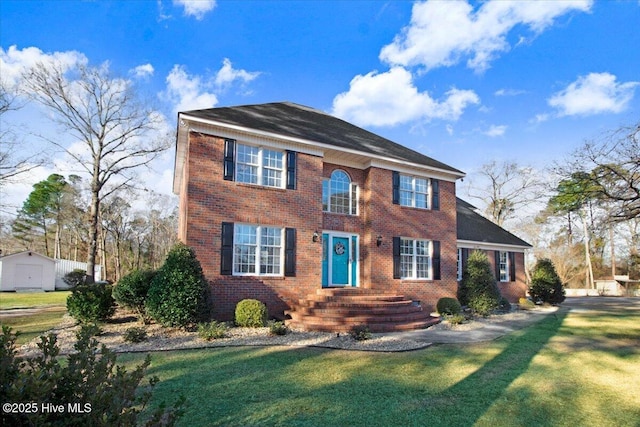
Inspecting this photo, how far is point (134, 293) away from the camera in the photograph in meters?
10.4

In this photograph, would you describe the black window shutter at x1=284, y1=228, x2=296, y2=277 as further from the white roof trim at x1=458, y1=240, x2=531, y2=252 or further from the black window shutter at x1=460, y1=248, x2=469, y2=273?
the black window shutter at x1=460, y1=248, x2=469, y2=273

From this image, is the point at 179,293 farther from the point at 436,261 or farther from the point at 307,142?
the point at 436,261

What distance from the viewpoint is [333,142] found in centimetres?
1369

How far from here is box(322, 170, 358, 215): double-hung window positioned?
14271mm

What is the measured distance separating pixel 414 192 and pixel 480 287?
180 inches

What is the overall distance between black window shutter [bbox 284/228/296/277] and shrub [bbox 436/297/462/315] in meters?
6.22

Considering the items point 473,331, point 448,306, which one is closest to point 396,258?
point 448,306

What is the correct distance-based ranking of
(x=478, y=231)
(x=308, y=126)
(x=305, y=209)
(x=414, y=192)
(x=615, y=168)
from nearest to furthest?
(x=615, y=168), (x=305, y=209), (x=308, y=126), (x=414, y=192), (x=478, y=231)

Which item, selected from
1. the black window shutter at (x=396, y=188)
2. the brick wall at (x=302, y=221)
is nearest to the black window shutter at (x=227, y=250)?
the brick wall at (x=302, y=221)

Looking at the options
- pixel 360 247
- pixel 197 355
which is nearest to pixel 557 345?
pixel 360 247

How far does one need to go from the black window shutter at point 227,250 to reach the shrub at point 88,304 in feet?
11.1

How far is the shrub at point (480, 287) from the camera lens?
46.4ft

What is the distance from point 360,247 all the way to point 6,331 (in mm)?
12578

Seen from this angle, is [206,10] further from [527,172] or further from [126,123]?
[527,172]
